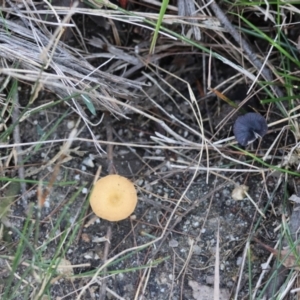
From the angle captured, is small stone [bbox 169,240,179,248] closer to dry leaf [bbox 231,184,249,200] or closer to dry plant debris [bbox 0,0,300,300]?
dry plant debris [bbox 0,0,300,300]

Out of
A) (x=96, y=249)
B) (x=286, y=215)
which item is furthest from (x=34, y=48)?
(x=286, y=215)

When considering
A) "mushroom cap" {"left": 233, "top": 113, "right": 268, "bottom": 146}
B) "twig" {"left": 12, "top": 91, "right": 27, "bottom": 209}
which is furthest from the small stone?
"twig" {"left": 12, "top": 91, "right": 27, "bottom": 209}

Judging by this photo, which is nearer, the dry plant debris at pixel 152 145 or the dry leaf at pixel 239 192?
the dry plant debris at pixel 152 145

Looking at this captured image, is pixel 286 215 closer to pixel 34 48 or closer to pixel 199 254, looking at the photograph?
pixel 199 254

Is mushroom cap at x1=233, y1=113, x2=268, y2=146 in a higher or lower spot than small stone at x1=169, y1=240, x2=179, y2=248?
higher

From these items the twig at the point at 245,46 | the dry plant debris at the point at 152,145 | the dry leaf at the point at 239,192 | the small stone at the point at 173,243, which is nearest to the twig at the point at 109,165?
the dry plant debris at the point at 152,145

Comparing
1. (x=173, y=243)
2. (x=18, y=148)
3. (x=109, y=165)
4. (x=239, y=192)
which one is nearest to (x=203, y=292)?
(x=173, y=243)

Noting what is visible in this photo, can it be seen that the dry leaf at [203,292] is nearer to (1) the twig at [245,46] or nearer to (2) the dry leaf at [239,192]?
(2) the dry leaf at [239,192]
